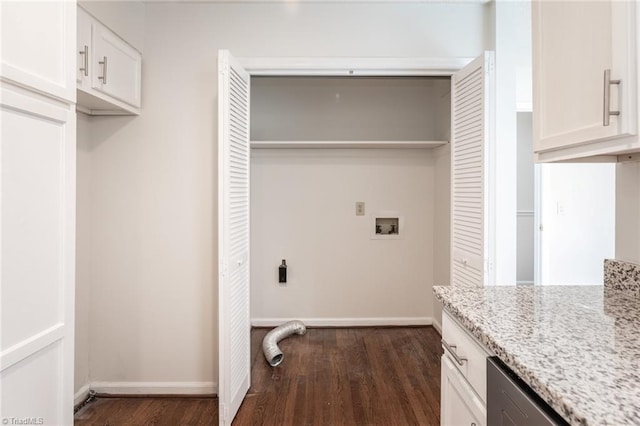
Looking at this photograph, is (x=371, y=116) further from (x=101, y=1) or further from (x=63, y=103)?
(x=63, y=103)

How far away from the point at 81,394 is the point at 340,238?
2.53 meters

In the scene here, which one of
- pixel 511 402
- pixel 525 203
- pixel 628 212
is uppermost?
pixel 525 203

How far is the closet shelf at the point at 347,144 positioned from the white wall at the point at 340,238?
4.9 inches

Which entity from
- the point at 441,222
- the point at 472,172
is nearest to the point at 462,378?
the point at 472,172

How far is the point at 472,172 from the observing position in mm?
2211

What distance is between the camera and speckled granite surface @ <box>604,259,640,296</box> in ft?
4.47

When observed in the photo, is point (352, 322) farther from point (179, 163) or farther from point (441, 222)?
point (179, 163)

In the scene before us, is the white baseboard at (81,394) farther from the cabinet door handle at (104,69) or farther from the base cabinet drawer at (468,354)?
the base cabinet drawer at (468,354)

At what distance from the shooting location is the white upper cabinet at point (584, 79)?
3.19 feet

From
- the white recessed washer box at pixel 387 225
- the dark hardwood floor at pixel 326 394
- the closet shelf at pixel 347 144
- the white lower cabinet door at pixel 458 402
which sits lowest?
the dark hardwood floor at pixel 326 394

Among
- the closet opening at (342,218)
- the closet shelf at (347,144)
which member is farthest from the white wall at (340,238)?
the closet shelf at (347,144)

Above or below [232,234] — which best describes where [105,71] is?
above

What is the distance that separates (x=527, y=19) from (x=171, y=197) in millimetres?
2684

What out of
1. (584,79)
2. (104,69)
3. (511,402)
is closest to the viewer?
(511,402)
